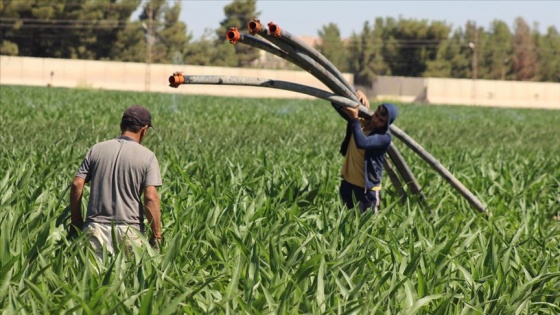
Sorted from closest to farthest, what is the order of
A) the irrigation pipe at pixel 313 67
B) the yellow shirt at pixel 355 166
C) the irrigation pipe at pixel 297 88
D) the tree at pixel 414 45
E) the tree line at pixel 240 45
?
the irrigation pipe at pixel 297 88 → the irrigation pipe at pixel 313 67 → the yellow shirt at pixel 355 166 → the tree line at pixel 240 45 → the tree at pixel 414 45

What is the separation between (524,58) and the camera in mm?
133500

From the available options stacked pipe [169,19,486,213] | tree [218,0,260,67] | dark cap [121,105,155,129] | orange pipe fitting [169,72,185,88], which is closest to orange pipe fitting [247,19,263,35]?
stacked pipe [169,19,486,213]

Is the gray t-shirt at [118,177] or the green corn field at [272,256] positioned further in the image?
the gray t-shirt at [118,177]

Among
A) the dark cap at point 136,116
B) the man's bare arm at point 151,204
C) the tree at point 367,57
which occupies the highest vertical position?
the tree at point 367,57

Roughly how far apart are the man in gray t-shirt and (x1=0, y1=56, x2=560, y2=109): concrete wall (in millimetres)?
54799

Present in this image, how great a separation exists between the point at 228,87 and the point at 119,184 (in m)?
73.3

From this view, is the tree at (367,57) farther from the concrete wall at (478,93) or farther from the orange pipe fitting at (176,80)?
the orange pipe fitting at (176,80)

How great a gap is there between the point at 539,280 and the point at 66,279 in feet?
9.42

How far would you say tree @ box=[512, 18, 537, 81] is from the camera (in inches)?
5192

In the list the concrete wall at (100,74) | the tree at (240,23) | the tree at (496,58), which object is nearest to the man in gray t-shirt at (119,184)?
the concrete wall at (100,74)

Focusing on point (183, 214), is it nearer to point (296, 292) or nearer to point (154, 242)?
point (154, 242)

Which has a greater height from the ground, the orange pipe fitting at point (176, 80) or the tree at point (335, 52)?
the tree at point (335, 52)

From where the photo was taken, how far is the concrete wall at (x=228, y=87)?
68.7 meters

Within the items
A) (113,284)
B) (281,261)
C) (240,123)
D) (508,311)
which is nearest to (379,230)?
(281,261)
